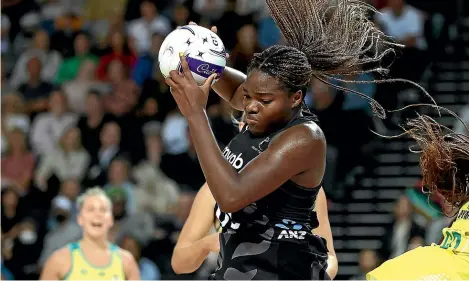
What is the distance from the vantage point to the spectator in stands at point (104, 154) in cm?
876

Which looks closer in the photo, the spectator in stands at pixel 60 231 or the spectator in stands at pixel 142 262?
the spectator in stands at pixel 142 262

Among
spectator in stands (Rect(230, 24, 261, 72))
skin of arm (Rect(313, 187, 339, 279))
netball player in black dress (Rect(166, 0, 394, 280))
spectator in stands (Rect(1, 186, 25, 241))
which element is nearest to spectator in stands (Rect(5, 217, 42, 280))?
spectator in stands (Rect(1, 186, 25, 241))

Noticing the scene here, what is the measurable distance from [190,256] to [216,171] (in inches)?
50.9

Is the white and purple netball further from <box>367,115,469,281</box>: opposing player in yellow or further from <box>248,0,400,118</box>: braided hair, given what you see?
<box>367,115,469,281</box>: opposing player in yellow

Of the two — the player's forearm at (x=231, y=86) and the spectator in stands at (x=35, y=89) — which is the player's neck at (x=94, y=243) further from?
the spectator in stands at (x=35, y=89)

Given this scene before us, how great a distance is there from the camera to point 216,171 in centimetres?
296

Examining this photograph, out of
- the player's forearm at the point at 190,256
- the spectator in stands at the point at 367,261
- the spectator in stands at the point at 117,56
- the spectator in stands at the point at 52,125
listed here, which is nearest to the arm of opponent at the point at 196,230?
the player's forearm at the point at 190,256

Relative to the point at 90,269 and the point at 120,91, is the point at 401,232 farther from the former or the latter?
the point at 120,91

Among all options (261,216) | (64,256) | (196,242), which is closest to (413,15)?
(64,256)

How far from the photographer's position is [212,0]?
10172 millimetres

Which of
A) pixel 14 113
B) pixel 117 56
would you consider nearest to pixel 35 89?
pixel 14 113

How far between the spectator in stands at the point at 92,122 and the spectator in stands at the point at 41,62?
99 centimetres

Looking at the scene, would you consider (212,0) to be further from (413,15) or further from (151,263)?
(151,263)

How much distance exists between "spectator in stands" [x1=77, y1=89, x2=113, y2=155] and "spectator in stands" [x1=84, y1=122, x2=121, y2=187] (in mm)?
81
